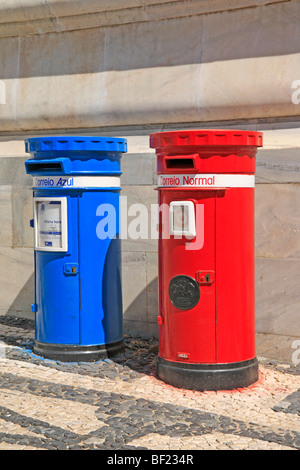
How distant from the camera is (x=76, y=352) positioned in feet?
19.4

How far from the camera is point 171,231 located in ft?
→ 17.1

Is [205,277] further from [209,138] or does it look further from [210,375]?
[209,138]

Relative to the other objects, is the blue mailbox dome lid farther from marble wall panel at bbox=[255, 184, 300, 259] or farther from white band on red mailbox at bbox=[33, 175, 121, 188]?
marble wall panel at bbox=[255, 184, 300, 259]

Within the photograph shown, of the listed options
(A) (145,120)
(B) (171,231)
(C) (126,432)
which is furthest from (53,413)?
(A) (145,120)

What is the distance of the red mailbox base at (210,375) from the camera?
5191 mm

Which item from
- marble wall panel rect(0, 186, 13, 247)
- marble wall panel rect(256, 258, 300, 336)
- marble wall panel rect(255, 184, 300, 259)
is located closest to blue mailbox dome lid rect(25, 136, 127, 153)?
marble wall panel rect(255, 184, 300, 259)

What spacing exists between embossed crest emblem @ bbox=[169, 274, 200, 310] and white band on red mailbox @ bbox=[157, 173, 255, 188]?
2.12ft

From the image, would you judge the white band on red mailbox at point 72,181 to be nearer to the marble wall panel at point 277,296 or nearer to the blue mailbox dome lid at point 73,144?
the blue mailbox dome lid at point 73,144

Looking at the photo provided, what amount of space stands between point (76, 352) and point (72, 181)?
53.7 inches

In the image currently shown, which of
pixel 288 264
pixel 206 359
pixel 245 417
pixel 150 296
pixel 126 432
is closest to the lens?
pixel 126 432

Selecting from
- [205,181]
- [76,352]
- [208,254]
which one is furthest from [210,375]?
[205,181]

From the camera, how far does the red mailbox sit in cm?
511
